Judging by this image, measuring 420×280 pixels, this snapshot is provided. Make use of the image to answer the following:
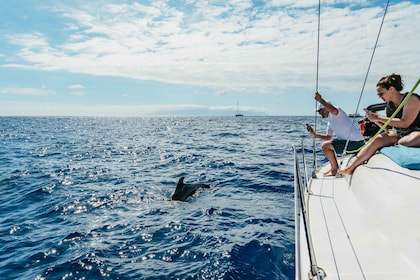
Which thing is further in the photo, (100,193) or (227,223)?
(100,193)

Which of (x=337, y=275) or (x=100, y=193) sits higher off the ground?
(x=337, y=275)

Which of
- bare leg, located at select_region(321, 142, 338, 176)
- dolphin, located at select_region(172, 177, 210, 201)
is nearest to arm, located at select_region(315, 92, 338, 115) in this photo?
bare leg, located at select_region(321, 142, 338, 176)

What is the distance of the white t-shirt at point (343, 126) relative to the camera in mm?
8039

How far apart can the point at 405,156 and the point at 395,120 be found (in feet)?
3.17

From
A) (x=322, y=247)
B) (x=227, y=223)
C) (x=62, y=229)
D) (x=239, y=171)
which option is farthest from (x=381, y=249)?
(x=239, y=171)

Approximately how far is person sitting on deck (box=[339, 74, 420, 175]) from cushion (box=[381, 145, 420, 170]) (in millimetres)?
284

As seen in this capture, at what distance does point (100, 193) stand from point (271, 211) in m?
6.18

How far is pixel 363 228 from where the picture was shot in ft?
13.3

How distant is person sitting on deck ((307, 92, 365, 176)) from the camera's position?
7.68 metres

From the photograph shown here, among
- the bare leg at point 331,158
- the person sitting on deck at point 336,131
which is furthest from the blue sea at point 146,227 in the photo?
the person sitting on deck at point 336,131

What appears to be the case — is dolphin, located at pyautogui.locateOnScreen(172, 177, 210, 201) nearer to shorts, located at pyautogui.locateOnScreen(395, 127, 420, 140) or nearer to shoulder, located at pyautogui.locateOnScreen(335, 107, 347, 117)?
shoulder, located at pyautogui.locateOnScreen(335, 107, 347, 117)

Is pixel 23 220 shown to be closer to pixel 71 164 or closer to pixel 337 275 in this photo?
pixel 337 275

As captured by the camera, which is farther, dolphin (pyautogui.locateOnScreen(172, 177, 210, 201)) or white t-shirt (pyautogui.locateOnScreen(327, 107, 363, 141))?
dolphin (pyautogui.locateOnScreen(172, 177, 210, 201))

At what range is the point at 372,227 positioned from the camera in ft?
13.2
